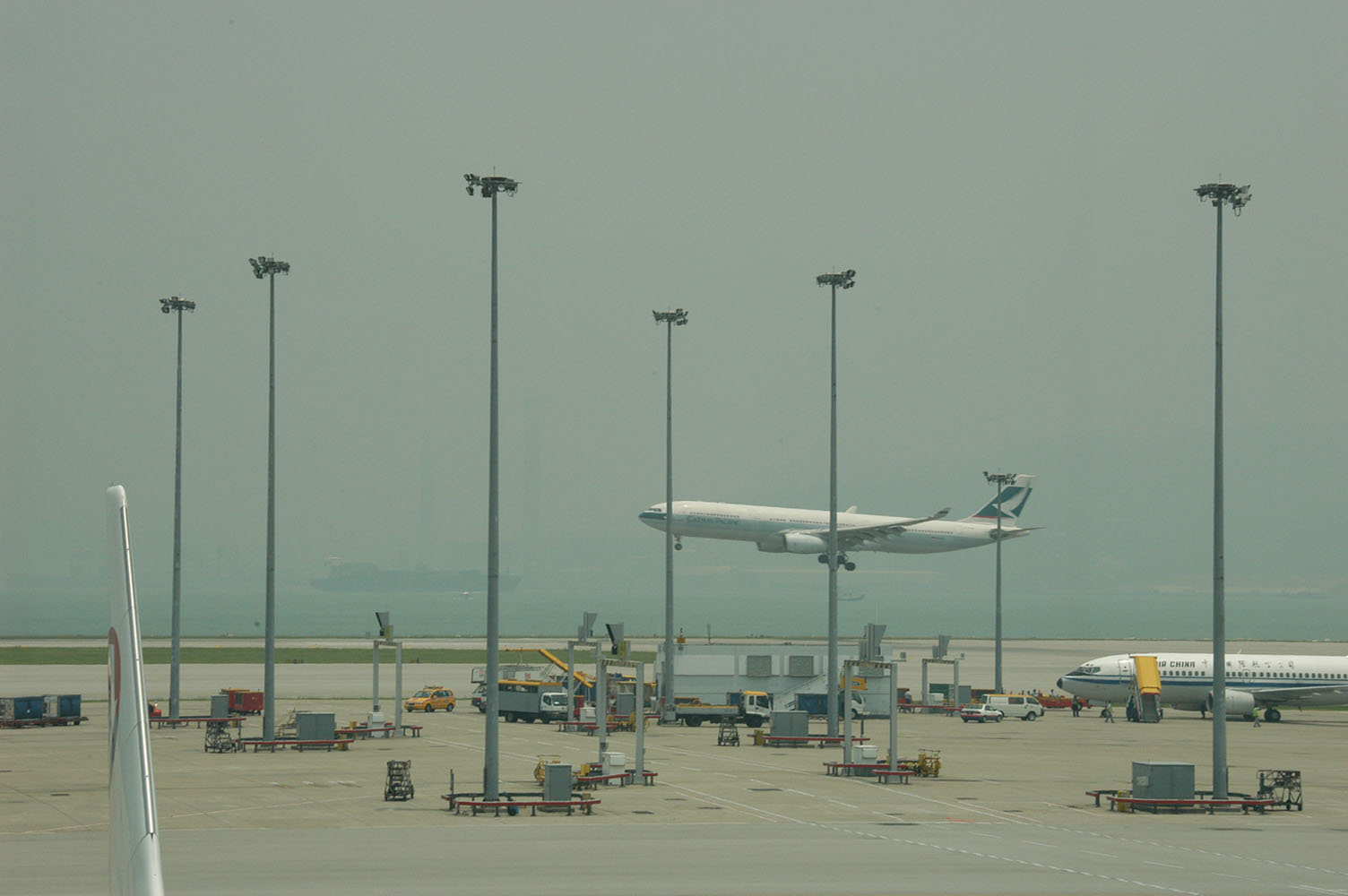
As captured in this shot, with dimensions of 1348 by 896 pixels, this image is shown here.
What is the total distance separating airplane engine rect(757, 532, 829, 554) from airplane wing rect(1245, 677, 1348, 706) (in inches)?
2165

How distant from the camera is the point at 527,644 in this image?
497 ft

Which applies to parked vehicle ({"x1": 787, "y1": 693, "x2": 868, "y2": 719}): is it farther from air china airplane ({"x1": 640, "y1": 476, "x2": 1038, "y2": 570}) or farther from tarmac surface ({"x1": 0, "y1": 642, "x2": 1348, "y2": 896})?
air china airplane ({"x1": 640, "y1": 476, "x2": 1038, "y2": 570})

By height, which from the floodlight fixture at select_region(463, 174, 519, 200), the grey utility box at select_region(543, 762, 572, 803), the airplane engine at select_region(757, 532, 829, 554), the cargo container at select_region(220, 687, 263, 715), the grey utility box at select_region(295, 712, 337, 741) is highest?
the floodlight fixture at select_region(463, 174, 519, 200)

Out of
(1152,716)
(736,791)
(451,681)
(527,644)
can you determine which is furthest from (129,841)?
(527,644)

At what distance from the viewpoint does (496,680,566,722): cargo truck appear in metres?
74.7

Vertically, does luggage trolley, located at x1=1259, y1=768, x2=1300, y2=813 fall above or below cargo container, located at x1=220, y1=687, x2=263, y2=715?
above

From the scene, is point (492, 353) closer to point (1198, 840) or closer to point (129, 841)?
point (1198, 840)

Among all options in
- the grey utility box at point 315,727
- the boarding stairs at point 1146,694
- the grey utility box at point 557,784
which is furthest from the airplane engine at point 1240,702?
the grey utility box at point 557,784

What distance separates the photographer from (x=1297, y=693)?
83688mm

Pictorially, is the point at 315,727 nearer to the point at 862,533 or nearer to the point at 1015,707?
the point at 1015,707

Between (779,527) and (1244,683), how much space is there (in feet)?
204

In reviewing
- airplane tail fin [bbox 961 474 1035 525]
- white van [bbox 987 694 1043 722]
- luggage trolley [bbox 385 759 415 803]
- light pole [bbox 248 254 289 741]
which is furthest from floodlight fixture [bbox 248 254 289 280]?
airplane tail fin [bbox 961 474 1035 525]

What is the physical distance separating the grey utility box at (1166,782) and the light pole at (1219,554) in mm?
906

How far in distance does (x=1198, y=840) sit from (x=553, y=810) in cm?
1608
